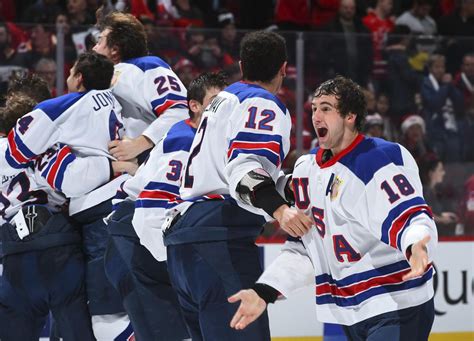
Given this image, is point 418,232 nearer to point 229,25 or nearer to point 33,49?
point 33,49

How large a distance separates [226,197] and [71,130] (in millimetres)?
1075

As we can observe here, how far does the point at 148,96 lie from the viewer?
4.84 m

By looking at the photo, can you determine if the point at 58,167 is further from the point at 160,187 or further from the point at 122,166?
the point at 160,187

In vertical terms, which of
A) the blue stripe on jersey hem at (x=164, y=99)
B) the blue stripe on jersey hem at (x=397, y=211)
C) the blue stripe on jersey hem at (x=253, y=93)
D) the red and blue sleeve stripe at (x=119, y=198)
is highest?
the blue stripe on jersey hem at (x=253, y=93)

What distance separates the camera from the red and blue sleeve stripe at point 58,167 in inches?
181

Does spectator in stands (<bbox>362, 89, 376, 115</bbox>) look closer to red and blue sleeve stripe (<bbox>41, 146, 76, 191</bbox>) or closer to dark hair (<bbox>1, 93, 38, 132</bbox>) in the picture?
dark hair (<bbox>1, 93, 38, 132</bbox>)

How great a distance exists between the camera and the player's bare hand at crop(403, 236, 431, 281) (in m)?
3.04

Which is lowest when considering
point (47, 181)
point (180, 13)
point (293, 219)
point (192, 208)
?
point (180, 13)

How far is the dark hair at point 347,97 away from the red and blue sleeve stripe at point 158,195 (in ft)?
3.27

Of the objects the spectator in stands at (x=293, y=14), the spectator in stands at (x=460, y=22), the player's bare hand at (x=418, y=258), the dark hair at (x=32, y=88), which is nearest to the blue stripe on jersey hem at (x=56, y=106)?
the dark hair at (x=32, y=88)

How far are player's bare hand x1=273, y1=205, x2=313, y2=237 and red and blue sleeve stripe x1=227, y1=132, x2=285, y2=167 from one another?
0.26 meters

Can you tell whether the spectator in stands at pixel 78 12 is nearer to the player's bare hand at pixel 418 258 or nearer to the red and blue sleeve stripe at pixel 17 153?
the red and blue sleeve stripe at pixel 17 153

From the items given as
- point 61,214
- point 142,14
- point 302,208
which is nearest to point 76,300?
point 61,214

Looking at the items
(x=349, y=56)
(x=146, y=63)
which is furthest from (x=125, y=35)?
(x=349, y=56)
